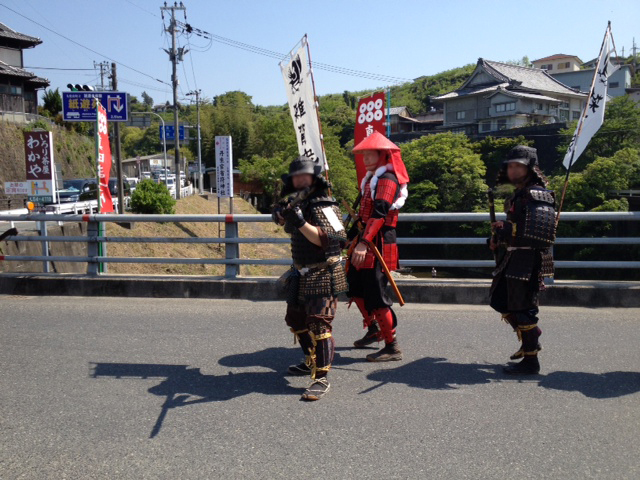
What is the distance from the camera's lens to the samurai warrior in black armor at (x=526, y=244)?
4.44 meters

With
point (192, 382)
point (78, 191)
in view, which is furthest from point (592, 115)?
point (78, 191)

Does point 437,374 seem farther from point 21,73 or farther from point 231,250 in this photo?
point 21,73

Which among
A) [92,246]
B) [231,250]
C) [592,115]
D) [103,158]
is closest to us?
[592,115]

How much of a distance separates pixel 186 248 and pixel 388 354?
63.0ft

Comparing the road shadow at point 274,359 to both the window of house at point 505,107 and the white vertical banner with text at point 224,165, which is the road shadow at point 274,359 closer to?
the white vertical banner with text at point 224,165

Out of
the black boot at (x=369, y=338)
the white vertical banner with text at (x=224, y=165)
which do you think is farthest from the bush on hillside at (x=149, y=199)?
the black boot at (x=369, y=338)

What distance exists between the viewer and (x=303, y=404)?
13.3ft

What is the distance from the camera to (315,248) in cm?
430

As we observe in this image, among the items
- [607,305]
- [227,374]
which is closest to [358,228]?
[227,374]

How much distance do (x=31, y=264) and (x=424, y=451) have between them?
432 inches

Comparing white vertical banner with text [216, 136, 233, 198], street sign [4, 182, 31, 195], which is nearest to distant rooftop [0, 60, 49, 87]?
white vertical banner with text [216, 136, 233, 198]

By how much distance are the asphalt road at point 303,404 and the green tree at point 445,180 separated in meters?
27.4

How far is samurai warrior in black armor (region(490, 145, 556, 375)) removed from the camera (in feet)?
14.6

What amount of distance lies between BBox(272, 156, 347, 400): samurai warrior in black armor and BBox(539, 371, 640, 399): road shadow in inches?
66.2
